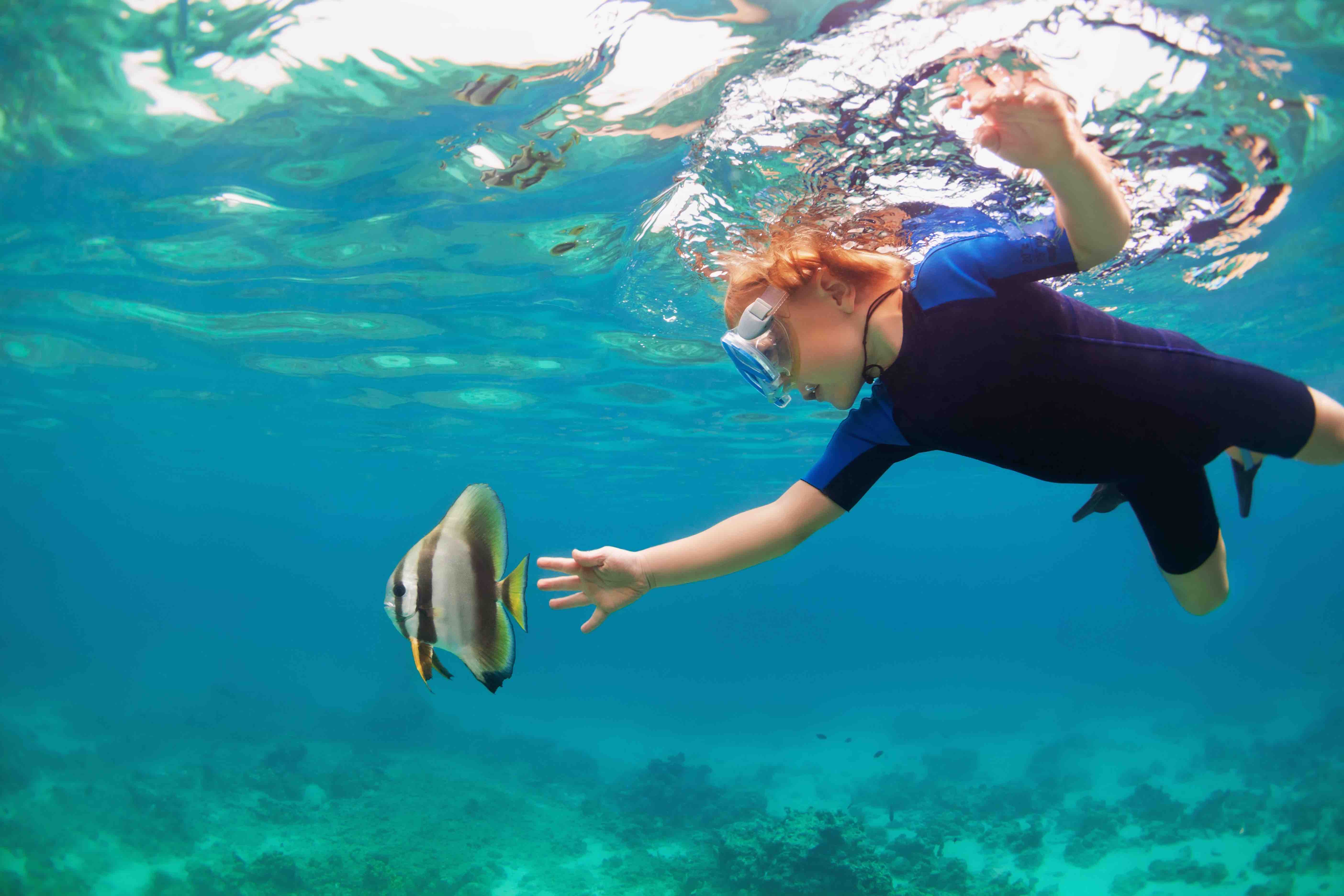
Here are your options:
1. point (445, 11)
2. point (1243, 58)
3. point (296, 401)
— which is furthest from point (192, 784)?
point (1243, 58)

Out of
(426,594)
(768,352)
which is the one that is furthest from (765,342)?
(426,594)

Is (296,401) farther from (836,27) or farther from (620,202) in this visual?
(836,27)

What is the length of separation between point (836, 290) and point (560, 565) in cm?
187

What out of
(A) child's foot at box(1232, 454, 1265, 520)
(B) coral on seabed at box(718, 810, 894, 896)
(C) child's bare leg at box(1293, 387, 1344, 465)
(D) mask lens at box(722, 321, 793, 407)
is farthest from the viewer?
(B) coral on seabed at box(718, 810, 894, 896)

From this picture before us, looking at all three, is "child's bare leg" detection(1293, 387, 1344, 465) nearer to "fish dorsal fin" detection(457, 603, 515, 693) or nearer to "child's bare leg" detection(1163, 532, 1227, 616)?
"child's bare leg" detection(1163, 532, 1227, 616)

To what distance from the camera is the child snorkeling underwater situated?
120 inches

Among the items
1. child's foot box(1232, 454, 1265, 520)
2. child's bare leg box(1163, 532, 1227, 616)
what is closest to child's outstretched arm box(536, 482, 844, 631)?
child's bare leg box(1163, 532, 1227, 616)

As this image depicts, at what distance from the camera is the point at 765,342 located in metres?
3.37

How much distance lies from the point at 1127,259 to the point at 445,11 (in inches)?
353

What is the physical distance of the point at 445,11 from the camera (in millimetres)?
6293

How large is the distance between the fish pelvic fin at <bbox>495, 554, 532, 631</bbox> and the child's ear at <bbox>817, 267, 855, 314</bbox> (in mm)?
1897

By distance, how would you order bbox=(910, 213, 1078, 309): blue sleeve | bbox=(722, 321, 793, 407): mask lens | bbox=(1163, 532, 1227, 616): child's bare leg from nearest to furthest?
bbox=(910, 213, 1078, 309): blue sleeve
bbox=(722, 321, 793, 407): mask lens
bbox=(1163, 532, 1227, 616): child's bare leg

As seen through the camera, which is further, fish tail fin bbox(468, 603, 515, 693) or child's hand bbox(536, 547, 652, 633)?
child's hand bbox(536, 547, 652, 633)

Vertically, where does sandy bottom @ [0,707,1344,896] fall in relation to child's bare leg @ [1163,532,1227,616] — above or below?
below
